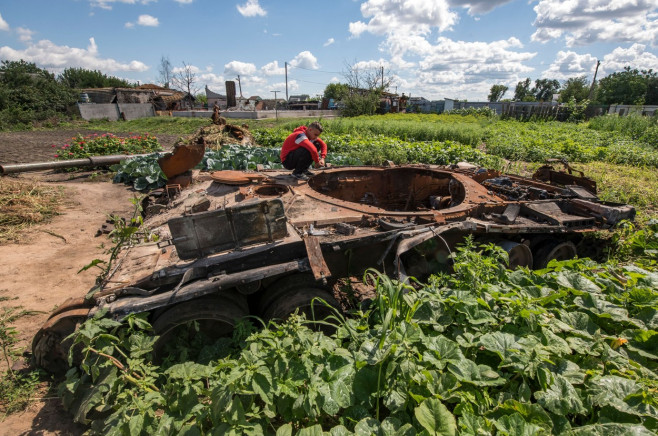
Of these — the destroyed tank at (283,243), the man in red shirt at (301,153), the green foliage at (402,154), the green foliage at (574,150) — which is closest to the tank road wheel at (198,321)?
the destroyed tank at (283,243)

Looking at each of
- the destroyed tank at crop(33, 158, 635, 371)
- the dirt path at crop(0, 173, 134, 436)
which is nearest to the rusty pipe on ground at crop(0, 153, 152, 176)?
the dirt path at crop(0, 173, 134, 436)

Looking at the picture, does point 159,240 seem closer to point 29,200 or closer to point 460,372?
A: point 460,372

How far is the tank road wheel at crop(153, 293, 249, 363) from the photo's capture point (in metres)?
3.04

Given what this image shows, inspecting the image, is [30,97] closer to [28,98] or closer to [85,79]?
[28,98]

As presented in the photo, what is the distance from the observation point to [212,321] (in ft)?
10.7

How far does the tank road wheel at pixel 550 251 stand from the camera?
15.8 feet

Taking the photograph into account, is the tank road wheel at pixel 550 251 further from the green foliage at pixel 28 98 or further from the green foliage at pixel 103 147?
the green foliage at pixel 28 98

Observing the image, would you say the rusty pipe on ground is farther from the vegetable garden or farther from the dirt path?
the vegetable garden

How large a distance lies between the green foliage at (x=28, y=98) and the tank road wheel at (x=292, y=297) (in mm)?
36956

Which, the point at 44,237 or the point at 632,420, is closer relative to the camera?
the point at 632,420

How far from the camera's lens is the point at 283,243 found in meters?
3.36

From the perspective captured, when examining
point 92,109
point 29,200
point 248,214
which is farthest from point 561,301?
point 92,109

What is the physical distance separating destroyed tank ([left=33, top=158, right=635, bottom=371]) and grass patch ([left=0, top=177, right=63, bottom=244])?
158 inches

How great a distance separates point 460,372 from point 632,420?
81cm
